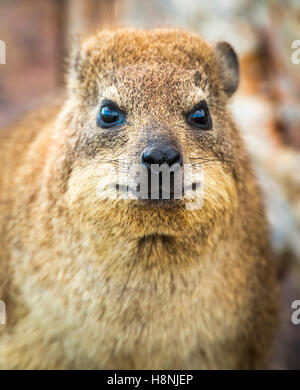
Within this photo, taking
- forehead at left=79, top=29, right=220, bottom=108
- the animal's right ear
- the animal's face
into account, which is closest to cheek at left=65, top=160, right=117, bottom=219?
the animal's face

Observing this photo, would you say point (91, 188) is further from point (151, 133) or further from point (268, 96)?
point (268, 96)

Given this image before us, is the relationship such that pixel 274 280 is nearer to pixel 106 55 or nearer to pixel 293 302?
pixel 293 302

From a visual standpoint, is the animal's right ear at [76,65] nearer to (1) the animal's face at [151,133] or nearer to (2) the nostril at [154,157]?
(1) the animal's face at [151,133]

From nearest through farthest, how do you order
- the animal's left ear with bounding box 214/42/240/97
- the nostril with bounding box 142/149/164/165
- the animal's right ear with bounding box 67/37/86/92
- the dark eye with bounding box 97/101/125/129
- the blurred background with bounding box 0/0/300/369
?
the nostril with bounding box 142/149/164/165, the dark eye with bounding box 97/101/125/129, the animal's right ear with bounding box 67/37/86/92, the animal's left ear with bounding box 214/42/240/97, the blurred background with bounding box 0/0/300/369

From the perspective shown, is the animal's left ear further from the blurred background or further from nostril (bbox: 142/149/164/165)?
nostril (bbox: 142/149/164/165)

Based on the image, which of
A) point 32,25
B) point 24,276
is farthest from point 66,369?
point 32,25

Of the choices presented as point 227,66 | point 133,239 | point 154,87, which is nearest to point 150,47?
point 154,87

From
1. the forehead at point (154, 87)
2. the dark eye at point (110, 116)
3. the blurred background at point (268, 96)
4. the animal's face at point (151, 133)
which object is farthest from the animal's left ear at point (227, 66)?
the dark eye at point (110, 116)
